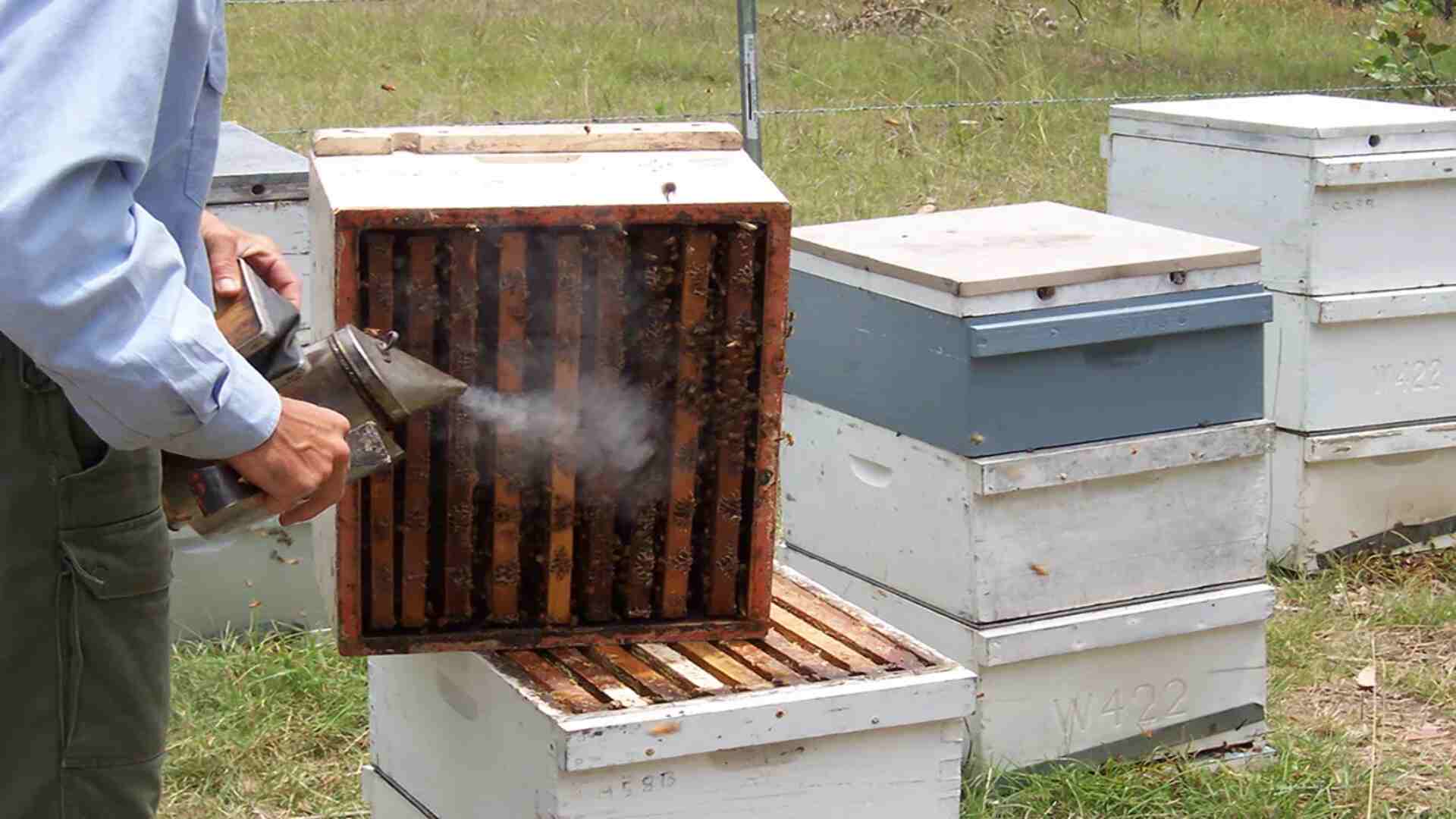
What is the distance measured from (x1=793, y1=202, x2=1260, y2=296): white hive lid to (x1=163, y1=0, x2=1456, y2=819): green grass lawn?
82cm

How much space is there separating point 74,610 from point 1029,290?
1.51 m

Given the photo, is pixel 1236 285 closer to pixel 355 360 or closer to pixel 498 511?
pixel 498 511

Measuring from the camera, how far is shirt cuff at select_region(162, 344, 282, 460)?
1517 mm

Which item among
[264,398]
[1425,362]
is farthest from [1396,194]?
[264,398]

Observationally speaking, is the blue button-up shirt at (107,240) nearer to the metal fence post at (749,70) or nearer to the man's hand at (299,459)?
the man's hand at (299,459)

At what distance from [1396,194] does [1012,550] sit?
1543 millimetres

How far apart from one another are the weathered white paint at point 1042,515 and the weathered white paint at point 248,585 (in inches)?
43.8

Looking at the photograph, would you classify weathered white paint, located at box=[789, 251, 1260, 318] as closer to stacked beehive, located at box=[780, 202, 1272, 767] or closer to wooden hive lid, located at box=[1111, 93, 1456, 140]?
stacked beehive, located at box=[780, 202, 1272, 767]

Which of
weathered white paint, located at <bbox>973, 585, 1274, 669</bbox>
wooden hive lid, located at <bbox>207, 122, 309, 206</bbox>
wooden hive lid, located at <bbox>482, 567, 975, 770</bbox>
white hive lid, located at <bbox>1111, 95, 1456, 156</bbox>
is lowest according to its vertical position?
weathered white paint, located at <bbox>973, 585, 1274, 669</bbox>

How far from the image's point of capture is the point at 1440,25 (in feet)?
36.7

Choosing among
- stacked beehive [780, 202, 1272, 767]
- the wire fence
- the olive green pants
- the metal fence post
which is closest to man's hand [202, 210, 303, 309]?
the olive green pants

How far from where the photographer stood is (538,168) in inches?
85.6

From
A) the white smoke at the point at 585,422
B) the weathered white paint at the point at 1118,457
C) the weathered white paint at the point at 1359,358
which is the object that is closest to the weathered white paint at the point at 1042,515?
the weathered white paint at the point at 1118,457

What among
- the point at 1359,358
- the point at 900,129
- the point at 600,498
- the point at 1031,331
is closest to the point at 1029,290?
the point at 1031,331
